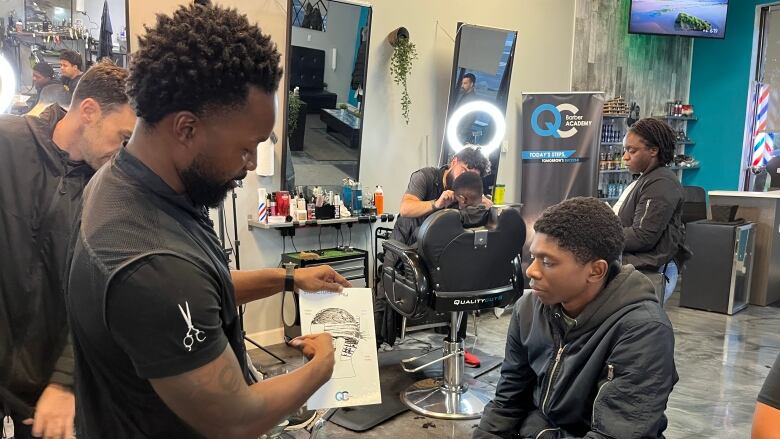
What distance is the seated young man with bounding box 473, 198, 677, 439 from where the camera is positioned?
1566 millimetres

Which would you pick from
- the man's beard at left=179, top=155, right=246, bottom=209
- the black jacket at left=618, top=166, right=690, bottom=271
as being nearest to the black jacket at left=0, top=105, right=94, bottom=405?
the man's beard at left=179, top=155, right=246, bottom=209

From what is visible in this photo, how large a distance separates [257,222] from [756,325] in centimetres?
459

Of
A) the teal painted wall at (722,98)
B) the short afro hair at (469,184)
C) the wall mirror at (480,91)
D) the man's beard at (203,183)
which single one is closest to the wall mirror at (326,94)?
the wall mirror at (480,91)

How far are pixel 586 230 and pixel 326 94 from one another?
3199 millimetres

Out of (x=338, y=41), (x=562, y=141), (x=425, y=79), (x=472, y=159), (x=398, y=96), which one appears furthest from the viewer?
(x=562, y=141)

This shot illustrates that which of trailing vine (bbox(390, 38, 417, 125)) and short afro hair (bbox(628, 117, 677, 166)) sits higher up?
trailing vine (bbox(390, 38, 417, 125))

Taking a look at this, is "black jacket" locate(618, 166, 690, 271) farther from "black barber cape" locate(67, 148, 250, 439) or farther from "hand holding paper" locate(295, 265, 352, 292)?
"black barber cape" locate(67, 148, 250, 439)

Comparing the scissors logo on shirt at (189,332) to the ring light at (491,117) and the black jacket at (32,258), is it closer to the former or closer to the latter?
the black jacket at (32,258)

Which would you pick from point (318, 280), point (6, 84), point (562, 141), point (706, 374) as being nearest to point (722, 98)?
point (562, 141)

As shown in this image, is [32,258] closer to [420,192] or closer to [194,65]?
[194,65]

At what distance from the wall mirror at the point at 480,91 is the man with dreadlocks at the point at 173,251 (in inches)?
174

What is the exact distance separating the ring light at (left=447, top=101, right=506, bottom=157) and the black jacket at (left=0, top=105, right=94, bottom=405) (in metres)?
4.02

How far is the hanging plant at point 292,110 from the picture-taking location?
4383 millimetres

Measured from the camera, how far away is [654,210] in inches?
124
